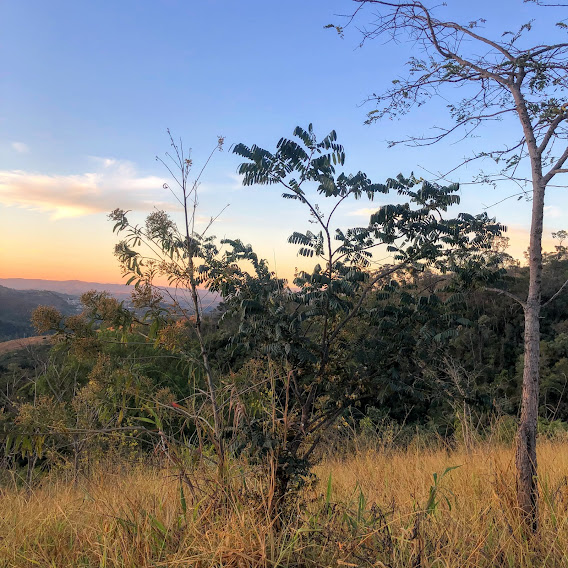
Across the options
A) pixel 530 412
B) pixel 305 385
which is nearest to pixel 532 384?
pixel 530 412

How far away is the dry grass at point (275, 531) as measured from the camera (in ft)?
8.58

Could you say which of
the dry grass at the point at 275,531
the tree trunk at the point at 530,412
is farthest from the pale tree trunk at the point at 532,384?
the dry grass at the point at 275,531

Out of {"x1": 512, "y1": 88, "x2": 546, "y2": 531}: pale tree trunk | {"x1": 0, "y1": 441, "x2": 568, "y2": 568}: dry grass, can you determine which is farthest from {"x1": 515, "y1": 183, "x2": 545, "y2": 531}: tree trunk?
{"x1": 0, "y1": 441, "x2": 568, "y2": 568}: dry grass

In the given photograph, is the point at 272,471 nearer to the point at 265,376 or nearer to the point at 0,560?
the point at 265,376

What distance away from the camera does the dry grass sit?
2.62m

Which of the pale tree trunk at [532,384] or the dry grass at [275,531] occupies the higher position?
the pale tree trunk at [532,384]

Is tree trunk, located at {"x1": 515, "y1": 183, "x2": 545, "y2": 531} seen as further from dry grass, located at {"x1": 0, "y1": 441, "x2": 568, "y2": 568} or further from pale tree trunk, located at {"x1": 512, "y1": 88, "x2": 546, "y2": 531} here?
dry grass, located at {"x1": 0, "y1": 441, "x2": 568, "y2": 568}

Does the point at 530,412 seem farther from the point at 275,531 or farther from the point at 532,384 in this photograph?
the point at 275,531

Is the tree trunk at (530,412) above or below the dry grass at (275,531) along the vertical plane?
above

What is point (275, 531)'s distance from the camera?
2.95 m

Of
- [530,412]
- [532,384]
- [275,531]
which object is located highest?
[532,384]

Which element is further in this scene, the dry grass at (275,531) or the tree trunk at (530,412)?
the tree trunk at (530,412)

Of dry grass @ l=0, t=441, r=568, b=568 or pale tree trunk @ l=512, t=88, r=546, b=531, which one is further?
pale tree trunk @ l=512, t=88, r=546, b=531

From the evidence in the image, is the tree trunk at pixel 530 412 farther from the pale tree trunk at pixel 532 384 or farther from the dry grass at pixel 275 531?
the dry grass at pixel 275 531
